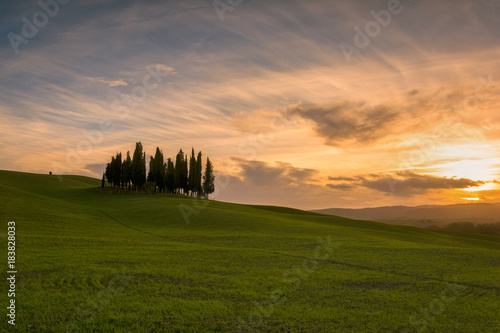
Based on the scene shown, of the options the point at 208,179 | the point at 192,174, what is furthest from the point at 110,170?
the point at 208,179

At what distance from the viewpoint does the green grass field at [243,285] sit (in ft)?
40.7

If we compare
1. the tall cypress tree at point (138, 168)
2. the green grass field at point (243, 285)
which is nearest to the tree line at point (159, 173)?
the tall cypress tree at point (138, 168)

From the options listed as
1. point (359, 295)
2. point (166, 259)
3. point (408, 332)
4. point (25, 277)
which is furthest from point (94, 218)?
point (408, 332)

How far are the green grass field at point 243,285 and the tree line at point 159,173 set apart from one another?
185 ft

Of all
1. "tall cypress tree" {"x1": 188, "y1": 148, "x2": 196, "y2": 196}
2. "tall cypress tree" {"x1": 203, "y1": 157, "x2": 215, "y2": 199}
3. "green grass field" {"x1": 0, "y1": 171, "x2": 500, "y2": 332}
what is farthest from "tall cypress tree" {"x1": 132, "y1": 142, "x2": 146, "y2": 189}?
"green grass field" {"x1": 0, "y1": 171, "x2": 500, "y2": 332}

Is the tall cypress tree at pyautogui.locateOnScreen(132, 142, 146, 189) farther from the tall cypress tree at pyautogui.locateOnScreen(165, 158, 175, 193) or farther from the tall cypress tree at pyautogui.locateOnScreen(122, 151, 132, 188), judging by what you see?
the tall cypress tree at pyautogui.locateOnScreen(165, 158, 175, 193)

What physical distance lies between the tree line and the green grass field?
56338 millimetres

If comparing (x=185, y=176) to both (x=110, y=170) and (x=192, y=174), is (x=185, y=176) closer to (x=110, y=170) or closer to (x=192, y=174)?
(x=192, y=174)

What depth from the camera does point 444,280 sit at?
1981 centimetres

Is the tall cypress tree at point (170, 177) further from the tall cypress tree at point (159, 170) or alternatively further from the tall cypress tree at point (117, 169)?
the tall cypress tree at point (117, 169)

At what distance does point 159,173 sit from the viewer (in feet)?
305

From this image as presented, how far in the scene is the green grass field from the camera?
12406 millimetres

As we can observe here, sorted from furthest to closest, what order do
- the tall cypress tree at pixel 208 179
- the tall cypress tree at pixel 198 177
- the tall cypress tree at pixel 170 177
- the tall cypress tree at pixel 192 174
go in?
the tall cypress tree at pixel 208 179 → the tall cypress tree at pixel 198 177 → the tall cypress tree at pixel 192 174 → the tall cypress tree at pixel 170 177

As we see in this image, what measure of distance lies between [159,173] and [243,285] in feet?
262
